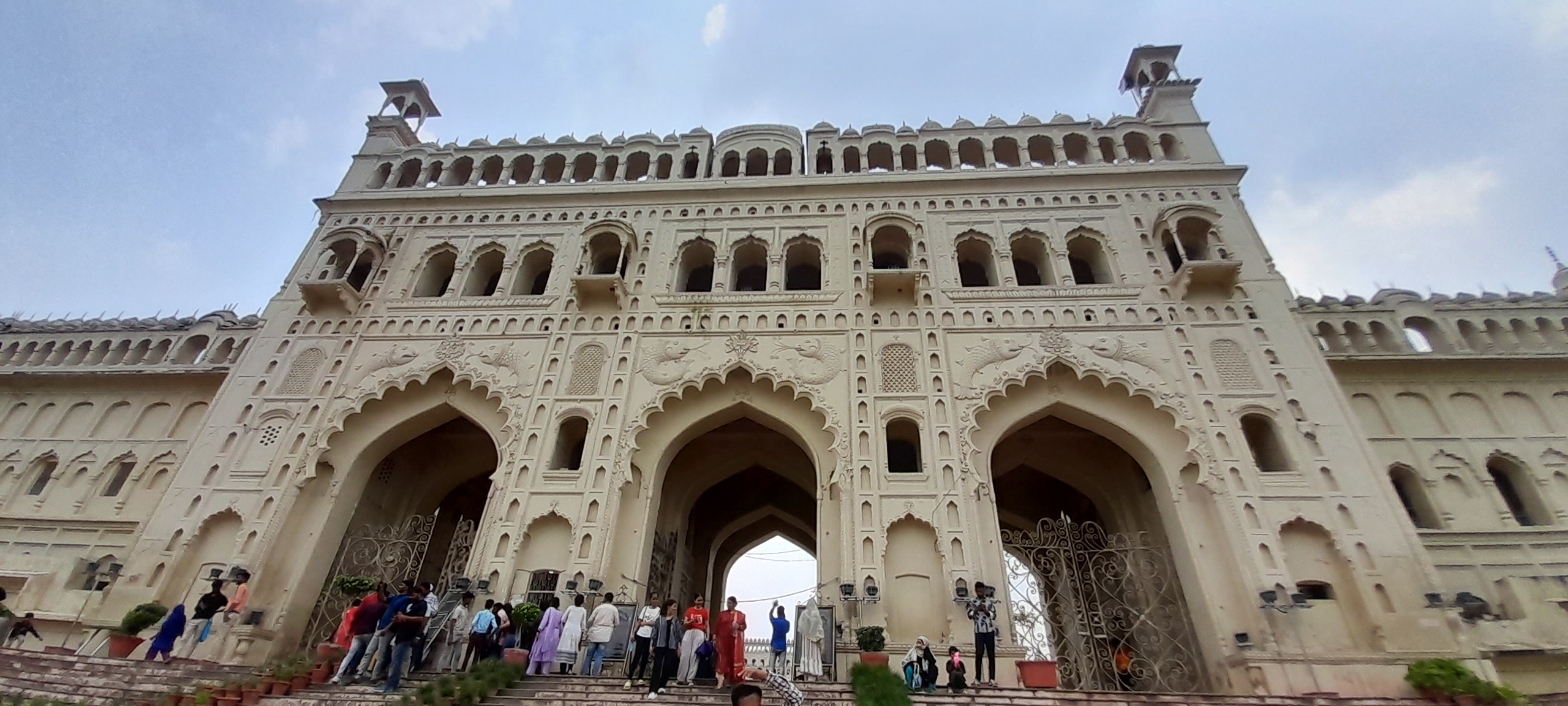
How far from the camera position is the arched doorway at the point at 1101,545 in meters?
11.6

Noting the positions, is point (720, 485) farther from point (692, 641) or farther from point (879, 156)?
point (692, 641)

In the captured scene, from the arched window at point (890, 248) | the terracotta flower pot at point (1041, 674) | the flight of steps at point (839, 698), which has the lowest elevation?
the flight of steps at point (839, 698)

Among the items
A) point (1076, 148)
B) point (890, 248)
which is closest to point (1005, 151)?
point (1076, 148)

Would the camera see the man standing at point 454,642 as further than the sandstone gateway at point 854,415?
No

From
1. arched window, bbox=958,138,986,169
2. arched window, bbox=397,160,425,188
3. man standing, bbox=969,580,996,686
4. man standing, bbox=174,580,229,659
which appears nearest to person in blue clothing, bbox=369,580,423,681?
man standing, bbox=174,580,229,659

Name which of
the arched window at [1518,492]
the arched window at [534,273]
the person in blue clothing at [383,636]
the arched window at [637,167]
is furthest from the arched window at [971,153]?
the person in blue clothing at [383,636]

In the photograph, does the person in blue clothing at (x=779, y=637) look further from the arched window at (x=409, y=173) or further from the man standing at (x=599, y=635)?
the arched window at (x=409, y=173)

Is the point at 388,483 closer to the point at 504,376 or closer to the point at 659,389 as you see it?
the point at 504,376

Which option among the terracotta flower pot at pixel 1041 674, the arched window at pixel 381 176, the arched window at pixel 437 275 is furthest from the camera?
the arched window at pixel 381 176

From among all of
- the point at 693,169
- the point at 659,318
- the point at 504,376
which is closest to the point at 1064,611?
the point at 659,318

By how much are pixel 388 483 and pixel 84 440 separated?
26.4 ft

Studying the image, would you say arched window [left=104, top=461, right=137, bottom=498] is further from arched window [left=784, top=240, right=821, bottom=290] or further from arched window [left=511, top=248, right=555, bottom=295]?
arched window [left=784, top=240, right=821, bottom=290]

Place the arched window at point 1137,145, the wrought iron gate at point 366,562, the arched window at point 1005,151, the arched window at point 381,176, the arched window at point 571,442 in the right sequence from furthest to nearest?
the arched window at point 381,176
the arched window at point 1005,151
the arched window at point 1137,145
the arched window at point 571,442
the wrought iron gate at point 366,562

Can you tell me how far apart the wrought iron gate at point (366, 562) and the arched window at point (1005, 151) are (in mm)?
15288
